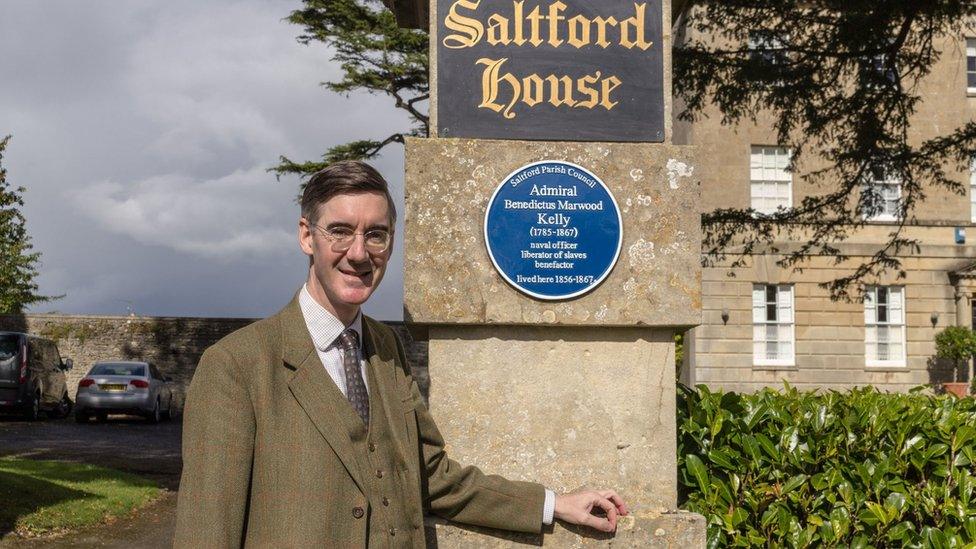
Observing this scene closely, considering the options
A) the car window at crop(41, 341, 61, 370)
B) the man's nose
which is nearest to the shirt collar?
the man's nose

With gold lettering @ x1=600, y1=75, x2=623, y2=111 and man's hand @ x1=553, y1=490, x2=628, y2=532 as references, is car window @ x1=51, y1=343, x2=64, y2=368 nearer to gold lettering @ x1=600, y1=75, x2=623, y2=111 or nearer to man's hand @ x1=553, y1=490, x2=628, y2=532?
gold lettering @ x1=600, y1=75, x2=623, y2=111

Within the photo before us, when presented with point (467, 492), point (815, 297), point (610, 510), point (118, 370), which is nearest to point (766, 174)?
point (815, 297)

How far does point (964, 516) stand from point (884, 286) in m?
26.5

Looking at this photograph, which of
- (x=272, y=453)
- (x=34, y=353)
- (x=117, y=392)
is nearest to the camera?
(x=272, y=453)

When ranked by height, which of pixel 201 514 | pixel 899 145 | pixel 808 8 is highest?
pixel 808 8

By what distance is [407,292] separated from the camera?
3.96 meters

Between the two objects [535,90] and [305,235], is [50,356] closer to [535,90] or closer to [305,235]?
[535,90]

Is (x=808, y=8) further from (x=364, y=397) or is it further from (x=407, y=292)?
(x=364, y=397)

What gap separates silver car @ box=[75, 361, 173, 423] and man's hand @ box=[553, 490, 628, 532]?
2054 centimetres

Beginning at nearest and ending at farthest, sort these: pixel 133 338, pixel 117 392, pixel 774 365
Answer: pixel 117 392, pixel 774 365, pixel 133 338

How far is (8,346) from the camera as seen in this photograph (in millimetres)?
20516

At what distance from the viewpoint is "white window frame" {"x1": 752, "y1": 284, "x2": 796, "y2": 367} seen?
2864cm

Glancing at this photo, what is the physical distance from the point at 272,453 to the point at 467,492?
979 mm

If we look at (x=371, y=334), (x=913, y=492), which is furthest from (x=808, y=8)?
(x=371, y=334)
